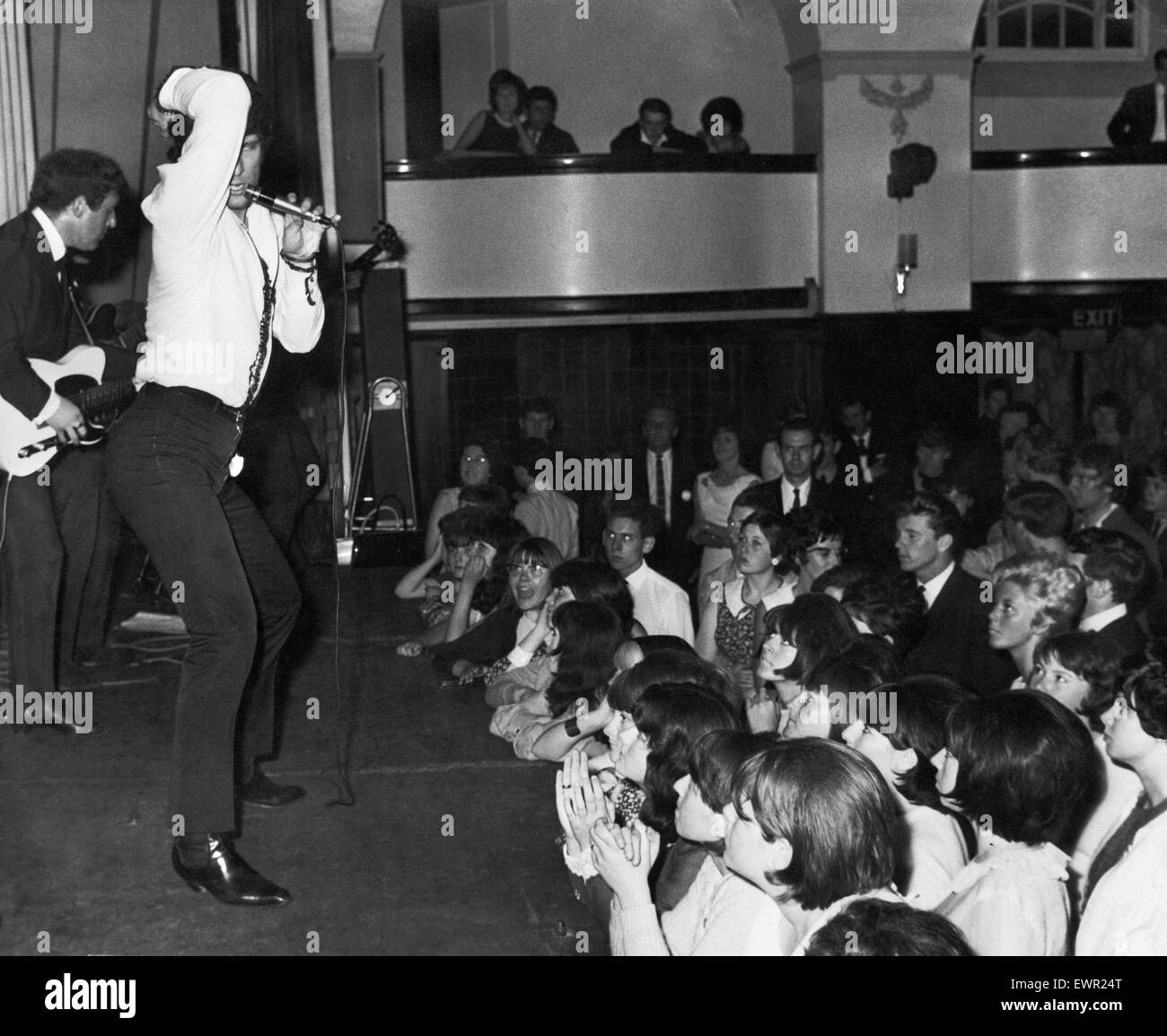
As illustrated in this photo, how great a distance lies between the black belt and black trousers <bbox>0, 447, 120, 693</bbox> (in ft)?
4.73

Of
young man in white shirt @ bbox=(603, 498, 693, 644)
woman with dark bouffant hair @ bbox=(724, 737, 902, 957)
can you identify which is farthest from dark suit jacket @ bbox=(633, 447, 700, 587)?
woman with dark bouffant hair @ bbox=(724, 737, 902, 957)

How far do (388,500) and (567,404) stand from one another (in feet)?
7.54

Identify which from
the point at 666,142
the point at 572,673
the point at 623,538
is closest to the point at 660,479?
the point at 623,538

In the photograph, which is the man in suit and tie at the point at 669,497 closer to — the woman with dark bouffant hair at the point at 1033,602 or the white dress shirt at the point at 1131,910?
the woman with dark bouffant hair at the point at 1033,602

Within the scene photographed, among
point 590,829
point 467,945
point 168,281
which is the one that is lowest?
point 467,945

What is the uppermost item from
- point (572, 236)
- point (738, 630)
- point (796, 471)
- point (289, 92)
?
point (289, 92)

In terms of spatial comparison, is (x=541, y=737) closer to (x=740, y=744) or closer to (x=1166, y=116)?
(x=740, y=744)

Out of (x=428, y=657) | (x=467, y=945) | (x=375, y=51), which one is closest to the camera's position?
(x=467, y=945)

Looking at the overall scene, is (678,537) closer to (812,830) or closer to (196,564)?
(196,564)

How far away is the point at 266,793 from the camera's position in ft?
12.8

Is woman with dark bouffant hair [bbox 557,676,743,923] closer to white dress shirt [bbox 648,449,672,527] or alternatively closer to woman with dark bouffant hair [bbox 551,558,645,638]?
woman with dark bouffant hair [bbox 551,558,645,638]

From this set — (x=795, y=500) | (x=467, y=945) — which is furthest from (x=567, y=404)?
(x=467, y=945)

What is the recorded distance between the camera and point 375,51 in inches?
392

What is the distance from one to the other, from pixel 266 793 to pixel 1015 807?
6.56ft
